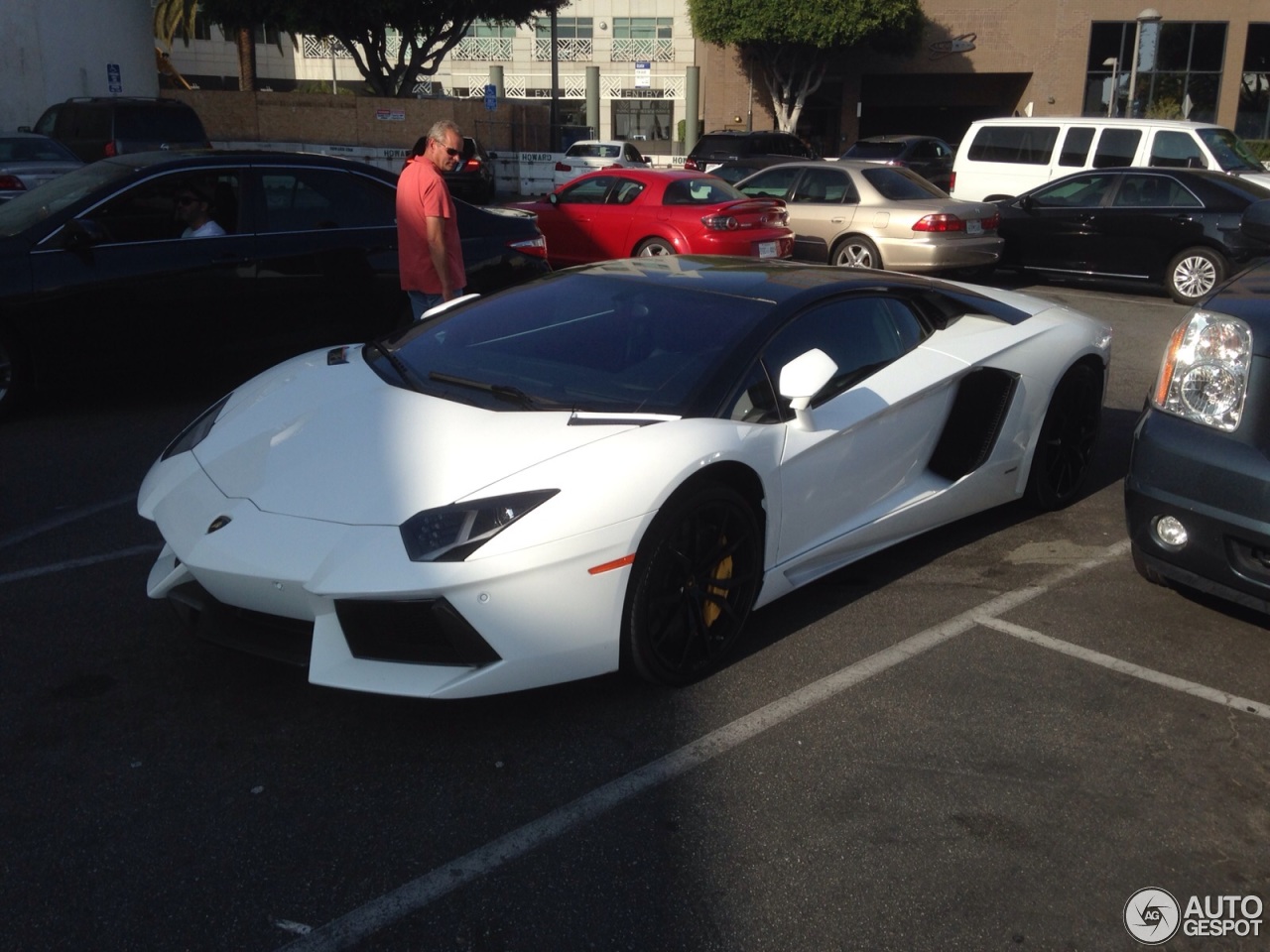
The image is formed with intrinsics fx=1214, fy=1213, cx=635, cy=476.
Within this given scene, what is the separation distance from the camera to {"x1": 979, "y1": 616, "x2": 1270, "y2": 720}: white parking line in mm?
3830

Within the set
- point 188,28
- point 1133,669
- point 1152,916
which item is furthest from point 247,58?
point 1152,916

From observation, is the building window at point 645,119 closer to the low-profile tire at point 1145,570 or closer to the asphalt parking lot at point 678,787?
the low-profile tire at point 1145,570

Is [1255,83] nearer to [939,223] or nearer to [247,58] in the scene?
[247,58]

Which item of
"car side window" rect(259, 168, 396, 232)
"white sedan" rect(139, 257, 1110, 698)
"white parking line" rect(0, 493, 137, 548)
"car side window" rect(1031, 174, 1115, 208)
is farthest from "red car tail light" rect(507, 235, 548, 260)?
"car side window" rect(1031, 174, 1115, 208)

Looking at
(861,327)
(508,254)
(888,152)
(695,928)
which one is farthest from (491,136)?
(695,928)

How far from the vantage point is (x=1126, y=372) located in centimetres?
892

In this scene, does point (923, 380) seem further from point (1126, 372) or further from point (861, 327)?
point (1126, 372)

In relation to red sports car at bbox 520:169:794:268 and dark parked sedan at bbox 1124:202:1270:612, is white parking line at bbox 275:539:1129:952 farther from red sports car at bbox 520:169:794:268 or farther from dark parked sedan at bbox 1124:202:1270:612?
red sports car at bbox 520:169:794:268

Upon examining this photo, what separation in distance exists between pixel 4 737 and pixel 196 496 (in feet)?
2.84

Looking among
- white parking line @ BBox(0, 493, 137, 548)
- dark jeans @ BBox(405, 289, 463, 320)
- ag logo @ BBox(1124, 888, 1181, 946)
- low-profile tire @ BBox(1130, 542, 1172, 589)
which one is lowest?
ag logo @ BBox(1124, 888, 1181, 946)

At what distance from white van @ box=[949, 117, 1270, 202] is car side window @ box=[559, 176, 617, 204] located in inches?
243

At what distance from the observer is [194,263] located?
24.2 feet

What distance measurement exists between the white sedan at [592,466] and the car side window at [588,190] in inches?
339

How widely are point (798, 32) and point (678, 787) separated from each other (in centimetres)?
4099
